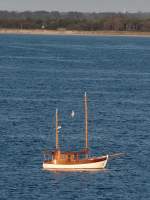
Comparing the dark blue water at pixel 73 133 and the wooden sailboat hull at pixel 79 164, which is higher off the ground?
the wooden sailboat hull at pixel 79 164

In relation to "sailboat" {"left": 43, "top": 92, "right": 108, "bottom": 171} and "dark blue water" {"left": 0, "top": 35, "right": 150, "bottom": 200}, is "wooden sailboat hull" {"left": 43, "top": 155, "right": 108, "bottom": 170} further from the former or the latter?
"dark blue water" {"left": 0, "top": 35, "right": 150, "bottom": 200}

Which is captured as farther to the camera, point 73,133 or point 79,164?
point 73,133

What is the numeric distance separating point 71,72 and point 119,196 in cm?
10919

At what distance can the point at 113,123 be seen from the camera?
10781cm

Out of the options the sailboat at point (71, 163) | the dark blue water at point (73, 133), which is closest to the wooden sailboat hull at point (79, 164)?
the sailboat at point (71, 163)

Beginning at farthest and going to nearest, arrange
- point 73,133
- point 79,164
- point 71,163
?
point 73,133, point 71,163, point 79,164

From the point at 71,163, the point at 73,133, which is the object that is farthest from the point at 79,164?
the point at 73,133

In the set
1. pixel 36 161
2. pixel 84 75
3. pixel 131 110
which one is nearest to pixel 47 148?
pixel 36 161

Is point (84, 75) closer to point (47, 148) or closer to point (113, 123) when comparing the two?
point (113, 123)

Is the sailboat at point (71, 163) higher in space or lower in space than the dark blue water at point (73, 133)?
higher

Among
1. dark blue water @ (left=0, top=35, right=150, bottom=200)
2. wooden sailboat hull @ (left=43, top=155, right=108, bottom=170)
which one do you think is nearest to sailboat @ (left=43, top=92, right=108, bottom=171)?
wooden sailboat hull @ (left=43, top=155, right=108, bottom=170)

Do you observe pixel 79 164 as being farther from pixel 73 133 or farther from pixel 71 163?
pixel 73 133

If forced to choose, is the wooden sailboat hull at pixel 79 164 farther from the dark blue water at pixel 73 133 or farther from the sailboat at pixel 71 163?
the dark blue water at pixel 73 133

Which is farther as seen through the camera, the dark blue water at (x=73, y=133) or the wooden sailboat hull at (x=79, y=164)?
the wooden sailboat hull at (x=79, y=164)
